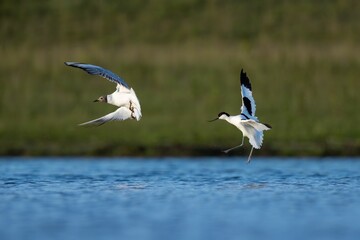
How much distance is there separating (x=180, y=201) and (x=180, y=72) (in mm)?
20307

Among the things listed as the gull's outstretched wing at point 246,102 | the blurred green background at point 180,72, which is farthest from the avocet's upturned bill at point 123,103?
the blurred green background at point 180,72

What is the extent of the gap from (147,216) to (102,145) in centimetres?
1353

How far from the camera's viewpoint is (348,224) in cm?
1377

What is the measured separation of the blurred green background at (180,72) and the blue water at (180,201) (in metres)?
4.84

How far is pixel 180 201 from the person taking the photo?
16375 mm

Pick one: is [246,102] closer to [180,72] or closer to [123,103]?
[123,103]

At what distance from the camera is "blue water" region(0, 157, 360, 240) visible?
13.3 metres

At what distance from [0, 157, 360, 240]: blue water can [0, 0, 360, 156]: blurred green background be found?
4.84m

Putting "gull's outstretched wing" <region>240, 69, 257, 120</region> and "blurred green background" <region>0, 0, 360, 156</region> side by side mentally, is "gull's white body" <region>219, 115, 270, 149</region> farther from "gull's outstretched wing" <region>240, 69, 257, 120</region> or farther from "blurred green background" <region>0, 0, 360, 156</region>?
"blurred green background" <region>0, 0, 360, 156</region>

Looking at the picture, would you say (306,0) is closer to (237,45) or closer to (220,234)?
(237,45)

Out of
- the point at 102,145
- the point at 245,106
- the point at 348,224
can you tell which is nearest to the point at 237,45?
the point at 102,145

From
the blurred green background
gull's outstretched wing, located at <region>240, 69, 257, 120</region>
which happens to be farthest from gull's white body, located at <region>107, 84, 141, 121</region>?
the blurred green background

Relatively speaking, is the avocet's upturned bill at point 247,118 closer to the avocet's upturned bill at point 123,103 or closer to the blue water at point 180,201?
Result: the blue water at point 180,201

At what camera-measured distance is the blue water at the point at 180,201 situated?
13328mm
